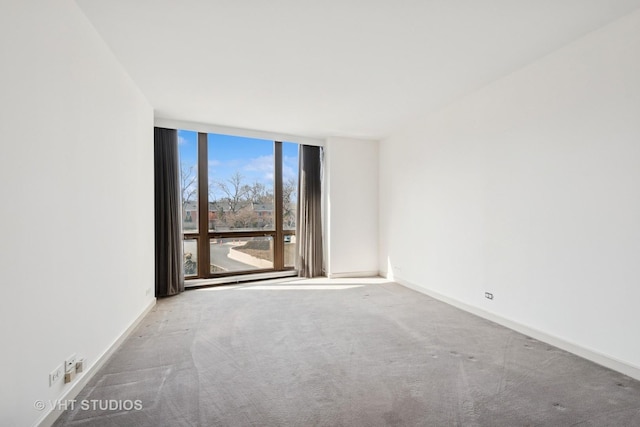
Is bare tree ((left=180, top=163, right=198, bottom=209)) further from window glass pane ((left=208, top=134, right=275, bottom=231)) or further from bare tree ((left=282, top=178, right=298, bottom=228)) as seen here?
bare tree ((left=282, top=178, right=298, bottom=228))

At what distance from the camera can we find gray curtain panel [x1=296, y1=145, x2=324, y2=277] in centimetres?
567

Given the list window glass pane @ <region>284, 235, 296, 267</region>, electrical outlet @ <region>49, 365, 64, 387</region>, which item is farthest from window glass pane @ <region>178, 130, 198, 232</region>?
electrical outlet @ <region>49, 365, 64, 387</region>

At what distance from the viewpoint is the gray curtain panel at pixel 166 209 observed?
4445 millimetres

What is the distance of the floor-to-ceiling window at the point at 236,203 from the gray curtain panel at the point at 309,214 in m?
0.19

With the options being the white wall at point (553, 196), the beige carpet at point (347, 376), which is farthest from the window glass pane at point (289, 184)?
the white wall at point (553, 196)

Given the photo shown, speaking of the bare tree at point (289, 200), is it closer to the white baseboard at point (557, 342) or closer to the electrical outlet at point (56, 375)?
the white baseboard at point (557, 342)

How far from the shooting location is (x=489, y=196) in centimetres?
346

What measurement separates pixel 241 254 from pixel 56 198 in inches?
145

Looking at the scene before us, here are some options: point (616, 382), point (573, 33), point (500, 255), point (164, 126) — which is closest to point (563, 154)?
point (573, 33)

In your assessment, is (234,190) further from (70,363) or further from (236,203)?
(70,363)

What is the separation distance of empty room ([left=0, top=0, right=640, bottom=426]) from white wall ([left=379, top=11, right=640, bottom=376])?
17 millimetres

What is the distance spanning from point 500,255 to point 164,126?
4859 mm

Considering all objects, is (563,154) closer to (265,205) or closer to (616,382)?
(616,382)

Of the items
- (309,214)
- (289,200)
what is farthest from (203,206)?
(309,214)
